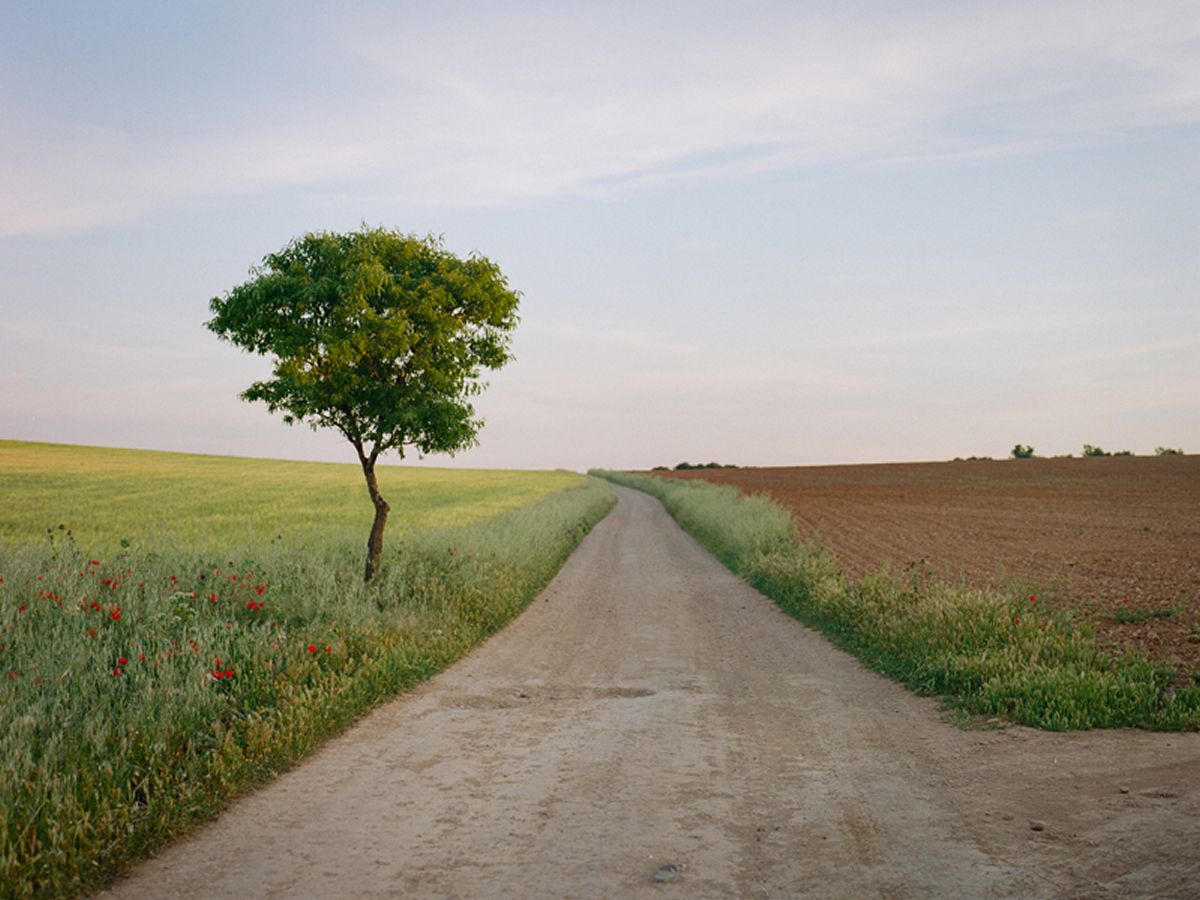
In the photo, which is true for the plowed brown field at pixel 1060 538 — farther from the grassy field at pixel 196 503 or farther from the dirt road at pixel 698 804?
the grassy field at pixel 196 503

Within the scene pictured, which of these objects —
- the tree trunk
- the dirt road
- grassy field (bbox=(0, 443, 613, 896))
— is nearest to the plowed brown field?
the dirt road

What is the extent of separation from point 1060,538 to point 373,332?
23.6m

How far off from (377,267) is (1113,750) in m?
12.1

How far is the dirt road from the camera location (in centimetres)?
494

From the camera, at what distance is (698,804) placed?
6121 millimetres

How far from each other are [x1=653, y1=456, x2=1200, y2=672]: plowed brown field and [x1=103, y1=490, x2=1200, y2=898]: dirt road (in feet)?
15.5

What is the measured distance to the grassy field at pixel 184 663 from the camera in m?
5.35

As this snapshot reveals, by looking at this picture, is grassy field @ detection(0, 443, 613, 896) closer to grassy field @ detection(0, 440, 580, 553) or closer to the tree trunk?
the tree trunk

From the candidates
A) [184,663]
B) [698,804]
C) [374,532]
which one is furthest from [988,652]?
[374,532]

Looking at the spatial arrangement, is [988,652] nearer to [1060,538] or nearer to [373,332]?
[373,332]

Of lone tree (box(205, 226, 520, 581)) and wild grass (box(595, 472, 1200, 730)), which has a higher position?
lone tree (box(205, 226, 520, 581))

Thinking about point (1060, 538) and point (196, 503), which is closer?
point (1060, 538)

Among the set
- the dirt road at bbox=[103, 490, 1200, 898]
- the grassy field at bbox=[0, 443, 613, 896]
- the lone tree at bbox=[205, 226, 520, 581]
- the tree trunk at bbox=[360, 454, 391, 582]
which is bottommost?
the dirt road at bbox=[103, 490, 1200, 898]

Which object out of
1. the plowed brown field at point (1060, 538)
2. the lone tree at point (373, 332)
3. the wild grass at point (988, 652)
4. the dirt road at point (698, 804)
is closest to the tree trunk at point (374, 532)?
the lone tree at point (373, 332)
